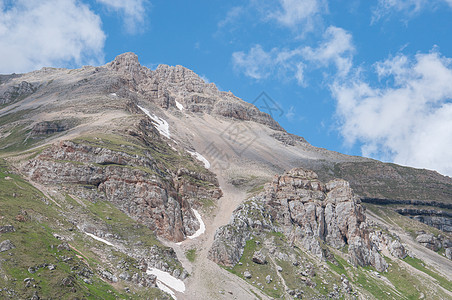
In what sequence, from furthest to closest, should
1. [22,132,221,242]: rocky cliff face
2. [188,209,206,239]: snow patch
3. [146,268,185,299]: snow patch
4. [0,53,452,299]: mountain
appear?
[188,209,206,239]: snow patch → [22,132,221,242]: rocky cliff face → [146,268,185,299]: snow patch → [0,53,452,299]: mountain

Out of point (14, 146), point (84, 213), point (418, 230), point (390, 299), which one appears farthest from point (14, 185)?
point (418, 230)

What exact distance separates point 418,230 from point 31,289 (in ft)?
546

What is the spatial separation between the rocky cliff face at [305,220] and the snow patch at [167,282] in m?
19.8

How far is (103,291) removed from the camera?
56.3 meters

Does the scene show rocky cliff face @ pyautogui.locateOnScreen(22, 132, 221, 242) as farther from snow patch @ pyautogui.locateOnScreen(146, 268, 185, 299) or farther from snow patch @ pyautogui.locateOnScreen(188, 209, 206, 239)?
snow patch @ pyautogui.locateOnScreen(146, 268, 185, 299)

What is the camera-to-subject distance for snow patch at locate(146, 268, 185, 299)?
7484 cm

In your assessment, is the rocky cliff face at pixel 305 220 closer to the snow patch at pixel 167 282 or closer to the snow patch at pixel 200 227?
the snow patch at pixel 200 227


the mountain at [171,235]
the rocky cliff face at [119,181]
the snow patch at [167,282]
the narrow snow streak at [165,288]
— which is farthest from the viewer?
the rocky cliff face at [119,181]

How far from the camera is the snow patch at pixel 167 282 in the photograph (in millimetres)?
74844

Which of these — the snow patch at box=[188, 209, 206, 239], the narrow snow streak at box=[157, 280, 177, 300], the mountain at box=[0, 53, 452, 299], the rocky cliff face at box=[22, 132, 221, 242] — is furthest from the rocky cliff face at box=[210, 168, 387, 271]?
the narrow snow streak at box=[157, 280, 177, 300]

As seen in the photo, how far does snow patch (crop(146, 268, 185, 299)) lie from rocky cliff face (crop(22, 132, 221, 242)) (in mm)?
25293

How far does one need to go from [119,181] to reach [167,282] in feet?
139

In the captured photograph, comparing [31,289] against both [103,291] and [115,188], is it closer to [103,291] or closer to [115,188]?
[103,291]

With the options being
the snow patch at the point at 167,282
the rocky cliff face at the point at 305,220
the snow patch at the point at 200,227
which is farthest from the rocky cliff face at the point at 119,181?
the snow patch at the point at 167,282
